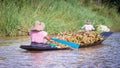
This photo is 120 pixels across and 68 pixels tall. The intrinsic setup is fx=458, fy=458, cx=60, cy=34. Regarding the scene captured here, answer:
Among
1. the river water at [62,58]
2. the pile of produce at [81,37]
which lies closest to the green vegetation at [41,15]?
the river water at [62,58]

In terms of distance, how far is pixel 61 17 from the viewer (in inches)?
1081

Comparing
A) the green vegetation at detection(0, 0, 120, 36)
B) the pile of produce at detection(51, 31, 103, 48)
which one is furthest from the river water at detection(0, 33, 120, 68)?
the green vegetation at detection(0, 0, 120, 36)

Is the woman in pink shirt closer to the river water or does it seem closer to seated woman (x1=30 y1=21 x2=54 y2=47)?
seated woman (x1=30 y1=21 x2=54 y2=47)

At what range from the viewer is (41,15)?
25.4m

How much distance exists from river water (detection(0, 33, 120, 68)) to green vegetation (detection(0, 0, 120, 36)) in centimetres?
489

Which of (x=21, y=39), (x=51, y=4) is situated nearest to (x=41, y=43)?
(x=21, y=39)

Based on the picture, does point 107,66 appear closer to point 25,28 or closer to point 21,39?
point 21,39

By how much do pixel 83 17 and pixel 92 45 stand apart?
35.7ft

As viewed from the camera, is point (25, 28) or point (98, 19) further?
point (98, 19)

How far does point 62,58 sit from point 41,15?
34.2 ft

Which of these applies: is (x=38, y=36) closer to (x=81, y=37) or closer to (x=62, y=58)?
(x=62, y=58)

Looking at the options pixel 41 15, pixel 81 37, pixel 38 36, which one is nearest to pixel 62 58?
pixel 38 36

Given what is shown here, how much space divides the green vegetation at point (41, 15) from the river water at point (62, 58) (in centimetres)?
489

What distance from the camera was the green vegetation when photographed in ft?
77.8
